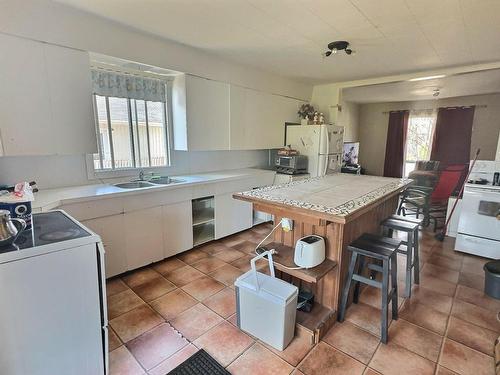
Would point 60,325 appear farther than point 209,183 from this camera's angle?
No

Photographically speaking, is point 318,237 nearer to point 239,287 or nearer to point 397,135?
point 239,287

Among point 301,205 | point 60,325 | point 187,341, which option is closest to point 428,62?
point 301,205

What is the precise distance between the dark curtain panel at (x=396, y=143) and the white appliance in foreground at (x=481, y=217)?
3.05 meters

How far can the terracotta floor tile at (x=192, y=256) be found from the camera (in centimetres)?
311

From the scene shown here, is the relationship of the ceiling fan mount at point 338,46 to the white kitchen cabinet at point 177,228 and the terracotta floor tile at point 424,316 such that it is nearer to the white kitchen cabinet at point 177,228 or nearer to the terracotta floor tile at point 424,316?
the white kitchen cabinet at point 177,228

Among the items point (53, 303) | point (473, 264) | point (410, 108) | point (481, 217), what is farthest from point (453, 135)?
point (53, 303)

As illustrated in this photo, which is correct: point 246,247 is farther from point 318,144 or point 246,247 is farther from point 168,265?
point 318,144

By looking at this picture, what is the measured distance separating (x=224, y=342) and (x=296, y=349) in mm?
499

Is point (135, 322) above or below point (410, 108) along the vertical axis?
below

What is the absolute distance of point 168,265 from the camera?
2982 millimetres

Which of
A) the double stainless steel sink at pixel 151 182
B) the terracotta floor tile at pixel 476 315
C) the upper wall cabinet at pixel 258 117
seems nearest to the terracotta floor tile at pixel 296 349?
the terracotta floor tile at pixel 476 315

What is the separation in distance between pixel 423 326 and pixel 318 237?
1.08 metres

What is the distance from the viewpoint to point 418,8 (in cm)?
207

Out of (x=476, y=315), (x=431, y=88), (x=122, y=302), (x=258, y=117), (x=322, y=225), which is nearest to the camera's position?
(x=322, y=225)
